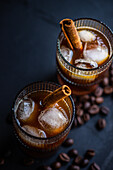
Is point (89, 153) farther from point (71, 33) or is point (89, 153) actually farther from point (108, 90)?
point (71, 33)

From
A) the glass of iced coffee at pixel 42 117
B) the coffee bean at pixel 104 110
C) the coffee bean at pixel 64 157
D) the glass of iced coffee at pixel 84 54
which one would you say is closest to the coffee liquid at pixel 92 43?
the glass of iced coffee at pixel 84 54

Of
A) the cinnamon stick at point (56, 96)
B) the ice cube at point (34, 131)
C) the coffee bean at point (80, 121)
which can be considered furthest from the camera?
the coffee bean at point (80, 121)

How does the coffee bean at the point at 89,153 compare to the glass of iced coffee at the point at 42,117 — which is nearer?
the glass of iced coffee at the point at 42,117

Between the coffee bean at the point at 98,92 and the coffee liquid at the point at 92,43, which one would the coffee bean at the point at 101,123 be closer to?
the coffee bean at the point at 98,92

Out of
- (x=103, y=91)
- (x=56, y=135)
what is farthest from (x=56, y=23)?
(x=56, y=135)

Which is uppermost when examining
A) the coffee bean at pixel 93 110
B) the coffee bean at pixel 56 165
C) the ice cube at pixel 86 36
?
the ice cube at pixel 86 36

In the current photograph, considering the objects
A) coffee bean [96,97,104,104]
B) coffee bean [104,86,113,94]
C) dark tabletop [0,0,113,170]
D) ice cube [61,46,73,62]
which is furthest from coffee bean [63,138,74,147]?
ice cube [61,46,73,62]

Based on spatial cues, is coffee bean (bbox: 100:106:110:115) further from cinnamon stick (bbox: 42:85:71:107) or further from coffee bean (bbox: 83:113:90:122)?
cinnamon stick (bbox: 42:85:71:107)

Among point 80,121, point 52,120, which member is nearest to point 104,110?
point 80,121
